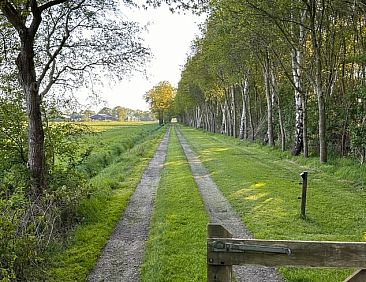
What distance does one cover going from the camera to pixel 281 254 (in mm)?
3979

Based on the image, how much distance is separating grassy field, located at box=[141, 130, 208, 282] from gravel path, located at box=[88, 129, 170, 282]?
21cm

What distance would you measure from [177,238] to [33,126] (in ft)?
17.6

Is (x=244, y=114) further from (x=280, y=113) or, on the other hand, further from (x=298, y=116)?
(x=298, y=116)

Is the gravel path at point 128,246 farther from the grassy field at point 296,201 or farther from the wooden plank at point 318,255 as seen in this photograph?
the wooden plank at point 318,255

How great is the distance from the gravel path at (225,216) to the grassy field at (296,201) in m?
0.25

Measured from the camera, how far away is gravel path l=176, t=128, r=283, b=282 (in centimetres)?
726

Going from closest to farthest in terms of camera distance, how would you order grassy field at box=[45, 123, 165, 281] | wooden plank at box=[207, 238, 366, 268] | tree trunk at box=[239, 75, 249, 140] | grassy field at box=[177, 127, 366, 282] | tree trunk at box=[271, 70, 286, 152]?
wooden plank at box=[207, 238, 366, 268] < grassy field at box=[45, 123, 165, 281] < grassy field at box=[177, 127, 366, 282] < tree trunk at box=[271, 70, 286, 152] < tree trunk at box=[239, 75, 249, 140]

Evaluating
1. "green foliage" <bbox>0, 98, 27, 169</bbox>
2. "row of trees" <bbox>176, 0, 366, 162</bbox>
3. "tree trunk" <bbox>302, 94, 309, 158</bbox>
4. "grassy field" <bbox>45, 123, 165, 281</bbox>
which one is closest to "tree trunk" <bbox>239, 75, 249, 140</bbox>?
"row of trees" <bbox>176, 0, 366, 162</bbox>

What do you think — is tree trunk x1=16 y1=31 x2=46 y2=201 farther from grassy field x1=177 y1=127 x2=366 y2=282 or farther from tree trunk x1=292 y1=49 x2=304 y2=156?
tree trunk x1=292 y1=49 x2=304 y2=156

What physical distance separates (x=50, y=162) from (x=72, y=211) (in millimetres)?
2884

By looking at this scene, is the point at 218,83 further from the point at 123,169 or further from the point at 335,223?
the point at 335,223

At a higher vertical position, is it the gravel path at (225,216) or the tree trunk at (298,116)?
the tree trunk at (298,116)

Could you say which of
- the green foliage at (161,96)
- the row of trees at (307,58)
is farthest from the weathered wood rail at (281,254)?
the green foliage at (161,96)

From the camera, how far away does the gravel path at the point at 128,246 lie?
25.4ft
